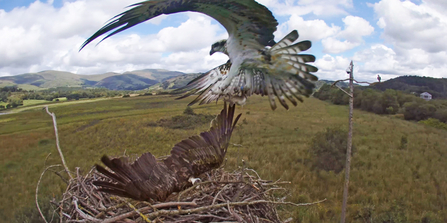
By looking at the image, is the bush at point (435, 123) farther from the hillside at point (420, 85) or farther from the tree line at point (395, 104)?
the hillside at point (420, 85)

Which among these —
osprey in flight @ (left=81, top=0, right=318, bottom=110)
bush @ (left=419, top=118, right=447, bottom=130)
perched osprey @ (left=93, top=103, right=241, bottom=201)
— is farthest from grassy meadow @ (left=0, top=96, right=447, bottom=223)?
bush @ (left=419, top=118, right=447, bottom=130)

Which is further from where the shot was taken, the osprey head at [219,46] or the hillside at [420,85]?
the hillside at [420,85]

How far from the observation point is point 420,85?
5147cm

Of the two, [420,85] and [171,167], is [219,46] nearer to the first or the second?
[171,167]

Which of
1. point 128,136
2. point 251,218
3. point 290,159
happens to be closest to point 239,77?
point 251,218

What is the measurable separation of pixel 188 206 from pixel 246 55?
169 cm

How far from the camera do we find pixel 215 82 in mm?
2521

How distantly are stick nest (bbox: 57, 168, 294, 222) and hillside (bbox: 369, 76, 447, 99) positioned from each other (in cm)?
5172

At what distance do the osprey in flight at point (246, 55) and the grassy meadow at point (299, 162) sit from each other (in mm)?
1541

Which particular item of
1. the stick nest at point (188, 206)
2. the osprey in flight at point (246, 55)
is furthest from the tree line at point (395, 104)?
the osprey in flight at point (246, 55)

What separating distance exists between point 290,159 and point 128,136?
12.6 m

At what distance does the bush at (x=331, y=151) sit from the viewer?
11.0 meters

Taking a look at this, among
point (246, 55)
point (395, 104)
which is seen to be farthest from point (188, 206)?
point (395, 104)

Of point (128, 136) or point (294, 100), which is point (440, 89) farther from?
point (294, 100)
